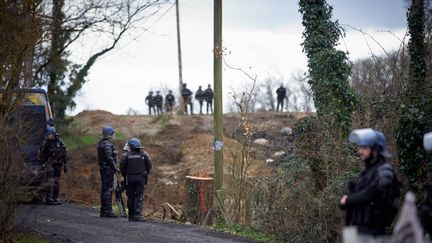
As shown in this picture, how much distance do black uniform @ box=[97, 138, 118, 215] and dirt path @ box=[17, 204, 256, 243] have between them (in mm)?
430

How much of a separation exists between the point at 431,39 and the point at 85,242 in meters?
7.53

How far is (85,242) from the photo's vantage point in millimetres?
13734

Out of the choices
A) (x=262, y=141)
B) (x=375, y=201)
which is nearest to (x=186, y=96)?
(x=262, y=141)

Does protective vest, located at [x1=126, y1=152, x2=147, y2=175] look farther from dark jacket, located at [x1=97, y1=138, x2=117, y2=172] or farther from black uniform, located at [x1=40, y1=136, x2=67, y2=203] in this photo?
black uniform, located at [x1=40, y1=136, x2=67, y2=203]

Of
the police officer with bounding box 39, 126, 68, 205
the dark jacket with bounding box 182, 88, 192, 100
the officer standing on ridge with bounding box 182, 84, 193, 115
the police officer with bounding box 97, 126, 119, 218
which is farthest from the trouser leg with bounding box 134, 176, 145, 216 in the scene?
the dark jacket with bounding box 182, 88, 192, 100

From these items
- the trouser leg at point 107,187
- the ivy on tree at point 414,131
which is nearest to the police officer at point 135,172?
the trouser leg at point 107,187

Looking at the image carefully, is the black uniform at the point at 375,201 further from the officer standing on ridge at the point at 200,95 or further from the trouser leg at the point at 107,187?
the officer standing on ridge at the point at 200,95

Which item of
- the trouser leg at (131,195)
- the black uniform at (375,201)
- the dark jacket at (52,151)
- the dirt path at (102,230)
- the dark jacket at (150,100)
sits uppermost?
the dark jacket at (150,100)

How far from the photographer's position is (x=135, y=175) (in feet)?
55.5

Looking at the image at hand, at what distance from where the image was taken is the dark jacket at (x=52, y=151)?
63.7 ft

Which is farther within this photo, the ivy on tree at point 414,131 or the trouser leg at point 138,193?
the trouser leg at point 138,193

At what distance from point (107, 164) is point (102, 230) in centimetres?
246

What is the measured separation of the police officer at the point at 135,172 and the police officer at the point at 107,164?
23.8 inches

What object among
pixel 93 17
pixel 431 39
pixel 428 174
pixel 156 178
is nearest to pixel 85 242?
pixel 428 174
